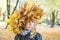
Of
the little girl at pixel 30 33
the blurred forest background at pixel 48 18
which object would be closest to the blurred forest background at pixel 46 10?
the blurred forest background at pixel 48 18

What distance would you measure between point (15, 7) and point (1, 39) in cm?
34

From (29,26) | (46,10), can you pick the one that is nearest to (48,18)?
(46,10)

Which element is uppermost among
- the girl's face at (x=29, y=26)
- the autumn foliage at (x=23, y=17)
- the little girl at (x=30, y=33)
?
the autumn foliage at (x=23, y=17)

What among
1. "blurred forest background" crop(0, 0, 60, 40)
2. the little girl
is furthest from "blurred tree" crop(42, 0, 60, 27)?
the little girl

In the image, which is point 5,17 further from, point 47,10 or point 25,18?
point 47,10

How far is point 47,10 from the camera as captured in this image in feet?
4.58

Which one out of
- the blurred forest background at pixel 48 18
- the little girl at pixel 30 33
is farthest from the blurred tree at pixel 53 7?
the little girl at pixel 30 33

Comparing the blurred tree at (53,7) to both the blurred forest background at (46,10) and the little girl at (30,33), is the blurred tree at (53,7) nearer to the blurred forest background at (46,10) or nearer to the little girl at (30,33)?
the blurred forest background at (46,10)

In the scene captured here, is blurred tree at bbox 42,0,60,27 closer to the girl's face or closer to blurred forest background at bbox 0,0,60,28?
blurred forest background at bbox 0,0,60,28

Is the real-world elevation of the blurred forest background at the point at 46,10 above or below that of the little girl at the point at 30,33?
above

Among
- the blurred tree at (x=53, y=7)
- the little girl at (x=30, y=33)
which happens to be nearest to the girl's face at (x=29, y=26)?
the little girl at (x=30, y=33)

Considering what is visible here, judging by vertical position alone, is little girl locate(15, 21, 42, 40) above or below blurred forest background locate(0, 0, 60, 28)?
below

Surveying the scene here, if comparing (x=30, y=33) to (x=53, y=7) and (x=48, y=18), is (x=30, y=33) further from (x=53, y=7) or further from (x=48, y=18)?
(x=53, y=7)

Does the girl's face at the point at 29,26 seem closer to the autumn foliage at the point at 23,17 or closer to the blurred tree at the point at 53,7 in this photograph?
the autumn foliage at the point at 23,17
